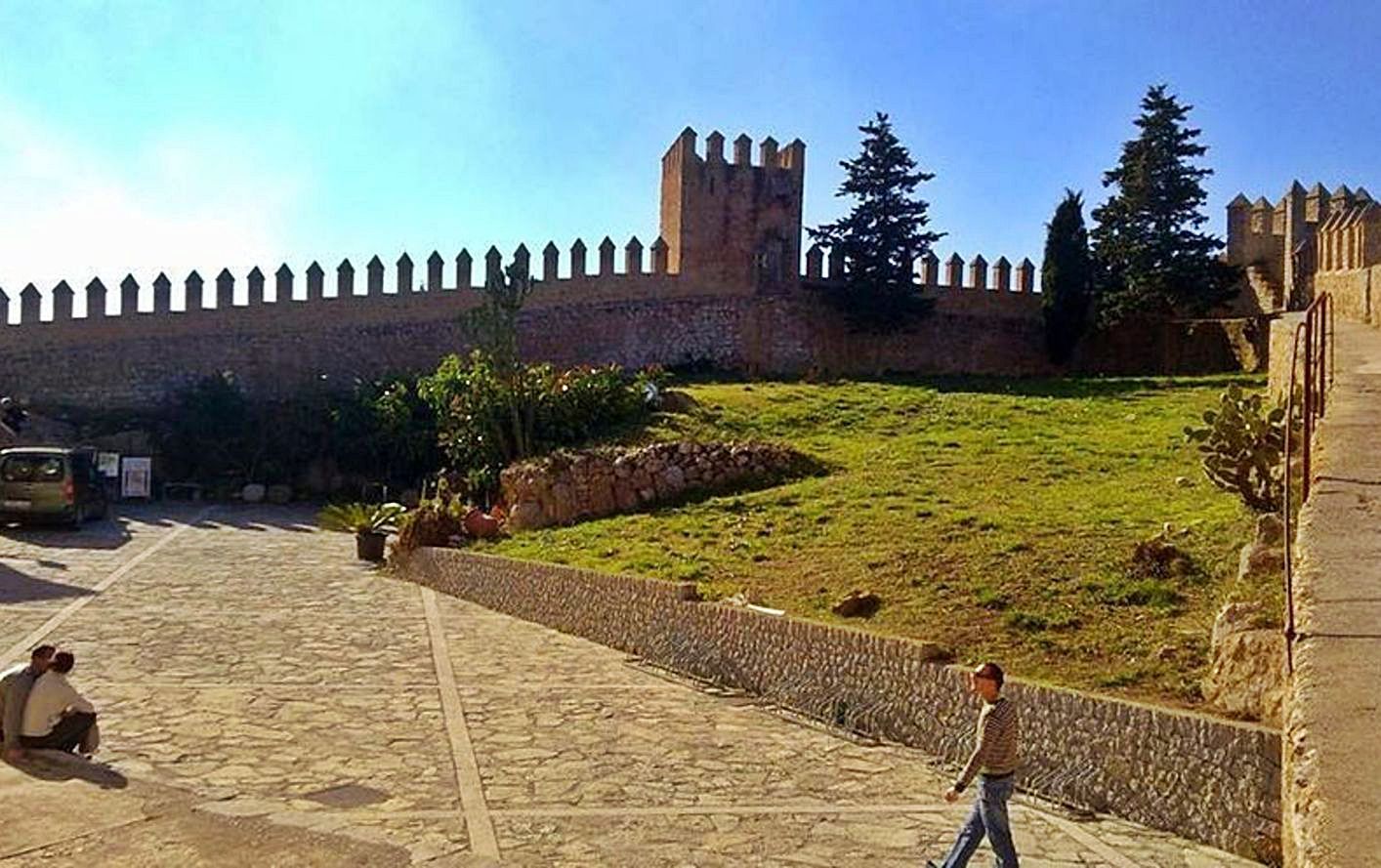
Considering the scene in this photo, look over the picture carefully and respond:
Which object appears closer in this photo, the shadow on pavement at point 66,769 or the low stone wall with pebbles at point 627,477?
the shadow on pavement at point 66,769

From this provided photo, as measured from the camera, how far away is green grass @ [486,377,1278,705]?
8.25 m

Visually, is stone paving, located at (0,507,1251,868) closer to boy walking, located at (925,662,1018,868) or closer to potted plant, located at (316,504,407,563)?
boy walking, located at (925,662,1018,868)

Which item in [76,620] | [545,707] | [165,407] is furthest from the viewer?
[165,407]

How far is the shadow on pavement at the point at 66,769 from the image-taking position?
655cm

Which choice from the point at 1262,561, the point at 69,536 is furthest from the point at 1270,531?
the point at 69,536

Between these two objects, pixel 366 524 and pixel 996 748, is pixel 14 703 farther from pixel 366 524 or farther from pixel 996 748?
pixel 366 524

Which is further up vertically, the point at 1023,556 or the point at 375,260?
the point at 375,260

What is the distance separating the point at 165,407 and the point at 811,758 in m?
26.1

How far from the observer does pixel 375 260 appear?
1256 inches

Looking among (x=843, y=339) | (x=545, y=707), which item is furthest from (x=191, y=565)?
(x=843, y=339)

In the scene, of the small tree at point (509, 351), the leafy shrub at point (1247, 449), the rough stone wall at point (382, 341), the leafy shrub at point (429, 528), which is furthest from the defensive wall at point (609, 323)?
the leafy shrub at point (1247, 449)

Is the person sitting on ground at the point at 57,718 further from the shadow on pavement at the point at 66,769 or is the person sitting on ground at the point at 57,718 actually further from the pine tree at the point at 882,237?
the pine tree at the point at 882,237

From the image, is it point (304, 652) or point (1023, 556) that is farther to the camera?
point (304, 652)

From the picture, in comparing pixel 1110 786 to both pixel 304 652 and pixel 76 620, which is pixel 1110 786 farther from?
pixel 76 620
